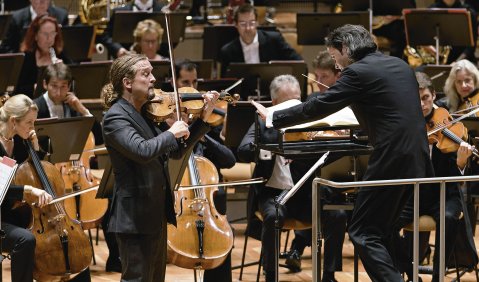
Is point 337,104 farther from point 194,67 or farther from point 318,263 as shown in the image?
→ point 194,67

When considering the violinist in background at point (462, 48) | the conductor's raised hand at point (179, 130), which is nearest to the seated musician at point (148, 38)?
the violinist in background at point (462, 48)

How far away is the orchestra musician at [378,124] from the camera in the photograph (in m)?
4.05

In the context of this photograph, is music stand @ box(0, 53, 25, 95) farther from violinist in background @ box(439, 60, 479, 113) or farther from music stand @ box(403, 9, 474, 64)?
music stand @ box(403, 9, 474, 64)

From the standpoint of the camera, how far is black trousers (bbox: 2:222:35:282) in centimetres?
471

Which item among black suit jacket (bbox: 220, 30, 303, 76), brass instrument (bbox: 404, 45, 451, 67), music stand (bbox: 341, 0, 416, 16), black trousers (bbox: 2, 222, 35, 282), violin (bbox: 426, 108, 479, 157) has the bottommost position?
black trousers (bbox: 2, 222, 35, 282)

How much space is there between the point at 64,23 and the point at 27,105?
10.9 feet

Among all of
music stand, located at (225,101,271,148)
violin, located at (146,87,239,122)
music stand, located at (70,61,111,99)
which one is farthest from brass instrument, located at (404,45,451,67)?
violin, located at (146,87,239,122)

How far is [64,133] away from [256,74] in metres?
1.89

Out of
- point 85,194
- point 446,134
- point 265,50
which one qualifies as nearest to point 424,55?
point 265,50

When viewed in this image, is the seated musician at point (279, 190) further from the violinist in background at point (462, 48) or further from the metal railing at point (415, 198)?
the violinist in background at point (462, 48)

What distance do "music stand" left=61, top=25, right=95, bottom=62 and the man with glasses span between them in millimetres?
1071

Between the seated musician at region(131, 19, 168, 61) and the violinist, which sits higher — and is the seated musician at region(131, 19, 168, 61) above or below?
above

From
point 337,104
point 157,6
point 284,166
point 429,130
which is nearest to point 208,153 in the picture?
point 284,166

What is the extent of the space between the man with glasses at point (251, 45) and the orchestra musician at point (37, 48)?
4.54 feet
